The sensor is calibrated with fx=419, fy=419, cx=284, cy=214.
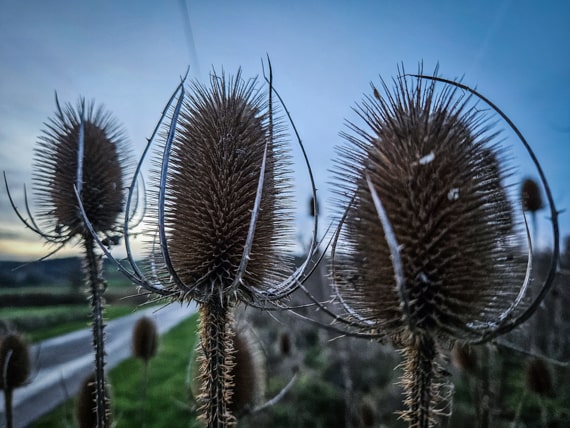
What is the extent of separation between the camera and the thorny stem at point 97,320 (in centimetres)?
209

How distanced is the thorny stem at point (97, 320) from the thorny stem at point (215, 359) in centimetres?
62

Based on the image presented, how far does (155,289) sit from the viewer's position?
1.65 m

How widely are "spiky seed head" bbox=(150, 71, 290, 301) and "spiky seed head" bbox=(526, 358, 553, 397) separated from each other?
309cm

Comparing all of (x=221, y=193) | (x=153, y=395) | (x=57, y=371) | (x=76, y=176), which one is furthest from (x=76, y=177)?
(x=57, y=371)

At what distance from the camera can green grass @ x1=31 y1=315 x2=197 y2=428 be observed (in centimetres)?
787

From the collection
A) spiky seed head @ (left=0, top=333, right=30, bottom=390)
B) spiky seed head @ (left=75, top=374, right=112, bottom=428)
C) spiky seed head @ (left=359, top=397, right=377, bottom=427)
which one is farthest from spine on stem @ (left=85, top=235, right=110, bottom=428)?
spiky seed head @ (left=359, top=397, right=377, bottom=427)

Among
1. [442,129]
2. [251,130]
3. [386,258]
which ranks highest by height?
[251,130]

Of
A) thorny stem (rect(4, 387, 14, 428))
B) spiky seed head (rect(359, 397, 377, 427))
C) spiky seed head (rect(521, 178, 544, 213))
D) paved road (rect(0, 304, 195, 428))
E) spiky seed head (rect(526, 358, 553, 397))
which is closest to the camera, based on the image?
thorny stem (rect(4, 387, 14, 428))

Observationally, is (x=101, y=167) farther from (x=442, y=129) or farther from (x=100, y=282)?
(x=442, y=129)

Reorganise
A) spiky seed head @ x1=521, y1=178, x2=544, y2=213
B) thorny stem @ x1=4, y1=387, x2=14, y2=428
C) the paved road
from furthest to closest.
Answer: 1. the paved road
2. spiky seed head @ x1=521, y1=178, x2=544, y2=213
3. thorny stem @ x1=4, y1=387, x2=14, y2=428

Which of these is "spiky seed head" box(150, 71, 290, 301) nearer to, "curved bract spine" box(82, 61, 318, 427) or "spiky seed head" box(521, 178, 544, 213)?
"curved bract spine" box(82, 61, 318, 427)

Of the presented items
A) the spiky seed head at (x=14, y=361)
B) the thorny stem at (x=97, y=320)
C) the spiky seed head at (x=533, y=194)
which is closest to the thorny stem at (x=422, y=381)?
the thorny stem at (x=97, y=320)

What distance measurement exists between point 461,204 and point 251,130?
1053mm

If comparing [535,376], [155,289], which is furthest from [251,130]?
[535,376]
